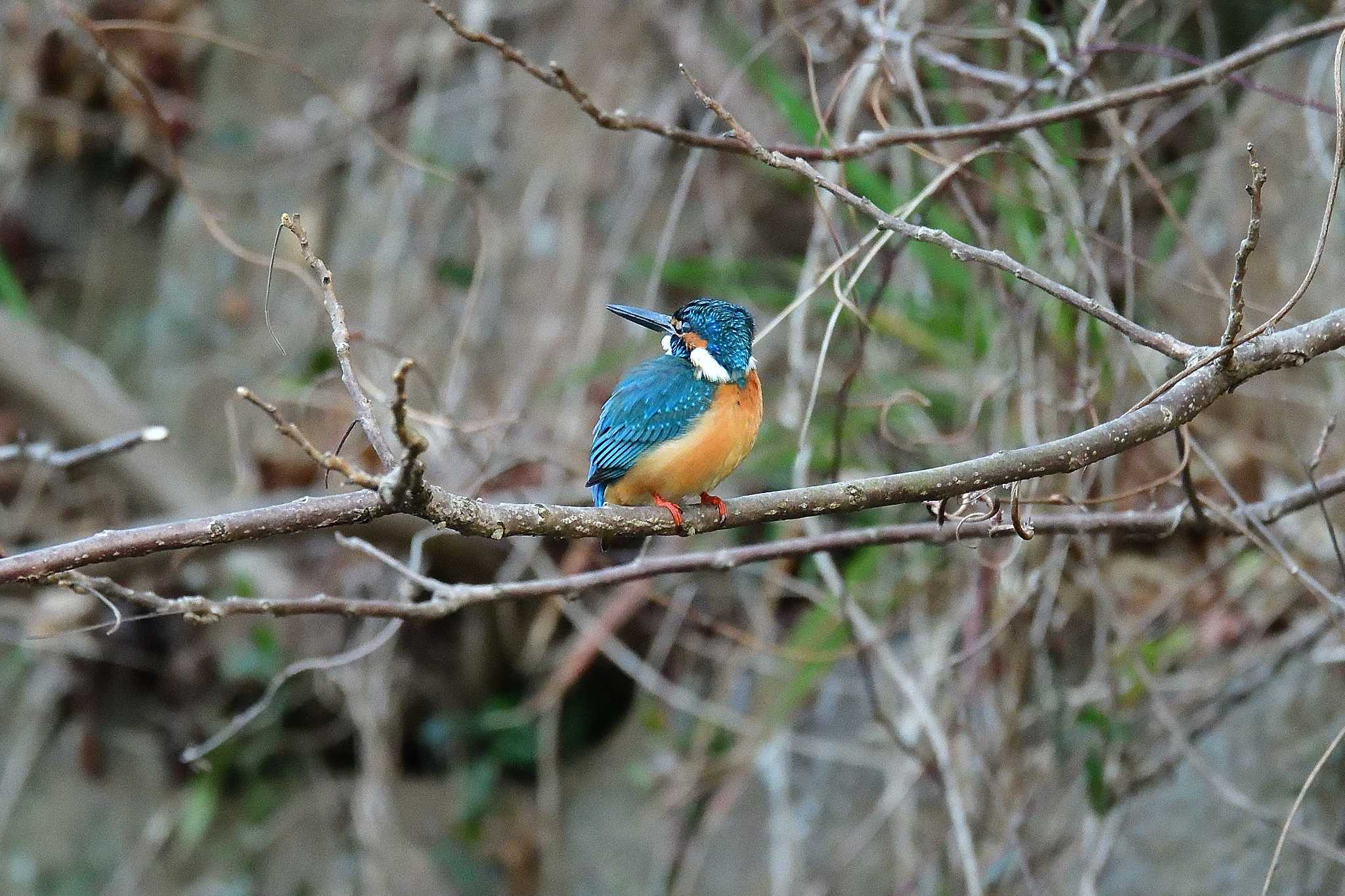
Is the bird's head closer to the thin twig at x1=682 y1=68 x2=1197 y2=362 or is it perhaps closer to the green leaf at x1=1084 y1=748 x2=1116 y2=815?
the thin twig at x1=682 y1=68 x2=1197 y2=362

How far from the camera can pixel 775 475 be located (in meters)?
4.01

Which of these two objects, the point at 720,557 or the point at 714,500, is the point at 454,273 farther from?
the point at 720,557

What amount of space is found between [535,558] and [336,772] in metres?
1.31

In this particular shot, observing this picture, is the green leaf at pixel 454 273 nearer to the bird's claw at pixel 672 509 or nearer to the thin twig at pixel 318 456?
the bird's claw at pixel 672 509

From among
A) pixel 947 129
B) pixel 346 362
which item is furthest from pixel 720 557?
pixel 346 362

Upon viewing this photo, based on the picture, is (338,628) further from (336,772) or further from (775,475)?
(775,475)

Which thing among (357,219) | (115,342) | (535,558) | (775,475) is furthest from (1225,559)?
(115,342)

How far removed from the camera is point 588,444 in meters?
4.16

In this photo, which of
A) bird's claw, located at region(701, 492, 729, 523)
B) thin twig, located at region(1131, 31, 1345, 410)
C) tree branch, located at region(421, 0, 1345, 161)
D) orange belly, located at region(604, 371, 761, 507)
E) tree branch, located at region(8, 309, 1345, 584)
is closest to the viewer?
tree branch, located at region(8, 309, 1345, 584)

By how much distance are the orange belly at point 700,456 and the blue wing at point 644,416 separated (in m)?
0.02

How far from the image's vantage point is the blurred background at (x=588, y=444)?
315 centimetres

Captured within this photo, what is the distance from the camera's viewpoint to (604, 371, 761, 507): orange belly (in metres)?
2.38

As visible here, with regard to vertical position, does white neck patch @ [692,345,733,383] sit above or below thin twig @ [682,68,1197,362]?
above

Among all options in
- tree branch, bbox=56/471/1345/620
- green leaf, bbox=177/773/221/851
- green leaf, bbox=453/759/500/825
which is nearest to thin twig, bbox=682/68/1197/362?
tree branch, bbox=56/471/1345/620
